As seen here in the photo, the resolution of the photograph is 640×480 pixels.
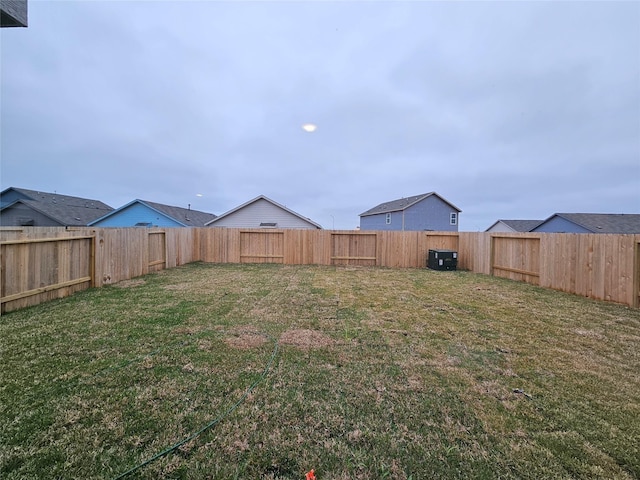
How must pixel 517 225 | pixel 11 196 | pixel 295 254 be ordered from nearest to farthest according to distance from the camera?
pixel 295 254, pixel 11 196, pixel 517 225

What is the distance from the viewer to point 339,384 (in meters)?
2.35

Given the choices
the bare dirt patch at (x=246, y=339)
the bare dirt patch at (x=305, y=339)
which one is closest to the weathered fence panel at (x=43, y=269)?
the bare dirt patch at (x=246, y=339)

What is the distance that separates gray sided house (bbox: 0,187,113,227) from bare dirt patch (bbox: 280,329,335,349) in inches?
876

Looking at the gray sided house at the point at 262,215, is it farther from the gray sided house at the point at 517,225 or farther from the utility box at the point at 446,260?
the gray sided house at the point at 517,225

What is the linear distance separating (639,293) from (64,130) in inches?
950

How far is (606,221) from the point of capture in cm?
1917

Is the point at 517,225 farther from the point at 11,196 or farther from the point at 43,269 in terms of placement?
the point at 11,196

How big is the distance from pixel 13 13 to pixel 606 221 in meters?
30.5

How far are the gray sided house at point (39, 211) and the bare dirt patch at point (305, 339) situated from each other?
22.2m

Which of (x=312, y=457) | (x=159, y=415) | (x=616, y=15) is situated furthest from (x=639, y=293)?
(x=616, y=15)

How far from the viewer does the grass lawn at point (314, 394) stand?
1.53 metres

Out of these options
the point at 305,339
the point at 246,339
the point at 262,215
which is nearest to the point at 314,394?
the point at 305,339

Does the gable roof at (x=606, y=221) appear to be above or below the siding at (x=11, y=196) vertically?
below

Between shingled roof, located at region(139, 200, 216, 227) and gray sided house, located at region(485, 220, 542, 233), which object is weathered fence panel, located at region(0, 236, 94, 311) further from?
gray sided house, located at region(485, 220, 542, 233)
